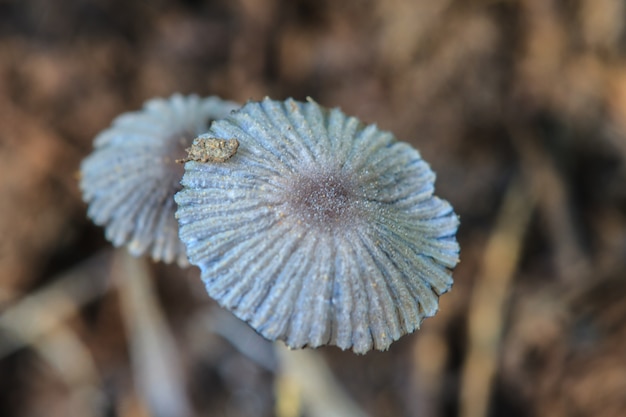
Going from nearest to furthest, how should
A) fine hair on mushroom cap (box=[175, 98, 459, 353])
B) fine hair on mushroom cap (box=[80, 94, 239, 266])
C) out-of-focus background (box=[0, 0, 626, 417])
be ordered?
fine hair on mushroom cap (box=[175, 98, 459, 353])
fine hair on mushroom cap (box=[80, 94, 239, 266])
out-of-focus background (box=[0, 0, 626, 417])

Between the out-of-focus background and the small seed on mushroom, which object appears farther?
the out-of-focus background

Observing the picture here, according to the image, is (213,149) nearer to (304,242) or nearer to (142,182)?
(304,242)

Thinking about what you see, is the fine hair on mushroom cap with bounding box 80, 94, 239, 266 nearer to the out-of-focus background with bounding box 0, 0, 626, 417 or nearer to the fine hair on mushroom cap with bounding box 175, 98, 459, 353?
the fine hair on mushroom cap with bounding box 175, 98, 459, 353

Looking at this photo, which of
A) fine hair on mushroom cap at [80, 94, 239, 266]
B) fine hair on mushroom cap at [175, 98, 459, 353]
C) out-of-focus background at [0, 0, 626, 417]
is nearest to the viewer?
fine hair on mushroom cap at [175, 98, 459, 353]

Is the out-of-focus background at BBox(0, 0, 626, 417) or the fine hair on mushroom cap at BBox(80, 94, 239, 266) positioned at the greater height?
the out-of-focus background at BBox(0, 0, 626, 417)

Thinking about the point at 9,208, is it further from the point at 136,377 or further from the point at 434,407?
the point at 434,407

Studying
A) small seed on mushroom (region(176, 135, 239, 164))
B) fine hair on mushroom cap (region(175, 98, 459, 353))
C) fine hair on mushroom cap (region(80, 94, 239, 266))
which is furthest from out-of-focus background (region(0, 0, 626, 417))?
small seed on mushroom (region(176, 135, 239, 164))

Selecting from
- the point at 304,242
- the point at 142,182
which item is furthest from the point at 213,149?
the point at 142,182
